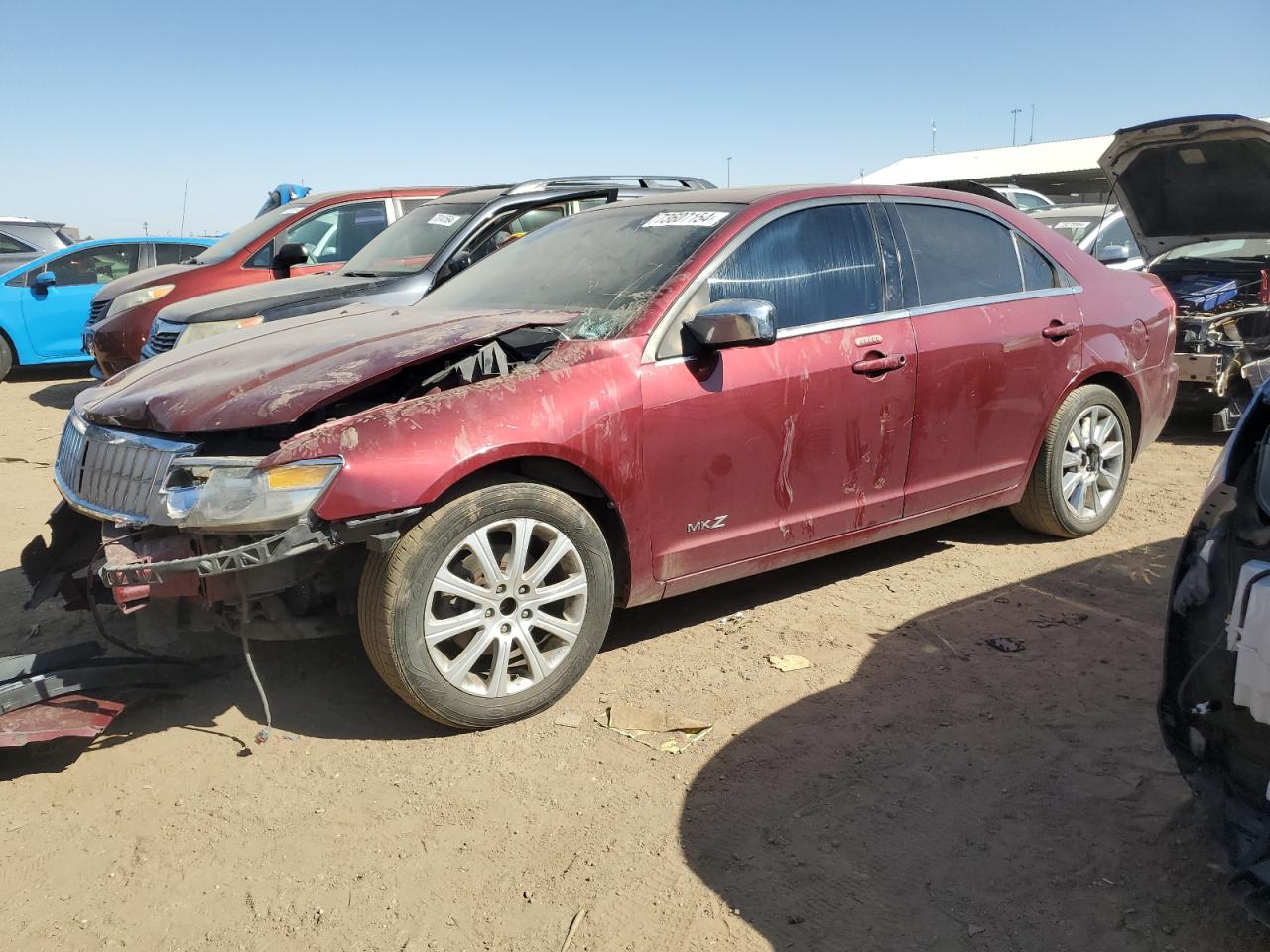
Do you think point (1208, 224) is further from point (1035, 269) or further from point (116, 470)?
point (116, 470)

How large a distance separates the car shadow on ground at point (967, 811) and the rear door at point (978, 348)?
817mm

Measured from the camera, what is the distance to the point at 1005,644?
399 centimetres

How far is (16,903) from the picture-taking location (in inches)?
103

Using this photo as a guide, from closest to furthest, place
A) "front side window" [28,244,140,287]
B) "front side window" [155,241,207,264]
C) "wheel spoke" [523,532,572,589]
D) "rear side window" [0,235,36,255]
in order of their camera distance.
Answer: "wheel spoke" [523,532,572,589] < "front side window" [28,244,140,287] < "front side window" [155,241,207,264] < "rear side window" [0,235,36,255]

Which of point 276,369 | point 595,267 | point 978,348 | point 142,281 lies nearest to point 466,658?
point 276,369

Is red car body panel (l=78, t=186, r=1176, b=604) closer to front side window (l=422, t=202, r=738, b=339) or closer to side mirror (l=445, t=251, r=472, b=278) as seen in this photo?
front side window (l=422, t=202, r=738, b=339)

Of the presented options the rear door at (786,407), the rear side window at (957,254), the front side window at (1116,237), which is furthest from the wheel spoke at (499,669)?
the front side window at (1116,237)

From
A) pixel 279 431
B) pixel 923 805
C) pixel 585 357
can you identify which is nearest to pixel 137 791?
pixel 279 431

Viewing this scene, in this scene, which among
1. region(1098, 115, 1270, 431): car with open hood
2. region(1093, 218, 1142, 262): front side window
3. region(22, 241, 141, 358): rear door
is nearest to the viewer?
region(1098, 115, 1270, 431): car with open hood

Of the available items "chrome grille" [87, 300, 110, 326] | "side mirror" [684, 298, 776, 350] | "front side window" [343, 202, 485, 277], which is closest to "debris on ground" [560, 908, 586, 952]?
"side mirror" [684, 298, 776, 350]

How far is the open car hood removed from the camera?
661 cm

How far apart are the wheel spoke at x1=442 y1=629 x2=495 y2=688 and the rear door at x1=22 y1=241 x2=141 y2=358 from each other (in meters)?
10.4

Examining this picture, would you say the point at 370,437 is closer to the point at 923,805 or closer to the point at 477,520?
the point at 477,520

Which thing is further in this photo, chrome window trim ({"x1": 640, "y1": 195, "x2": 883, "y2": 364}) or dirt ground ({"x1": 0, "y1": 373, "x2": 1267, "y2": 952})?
chrome window trim ({"x1": 640, "y1": 195, "x2": 883, "y2": 364})
